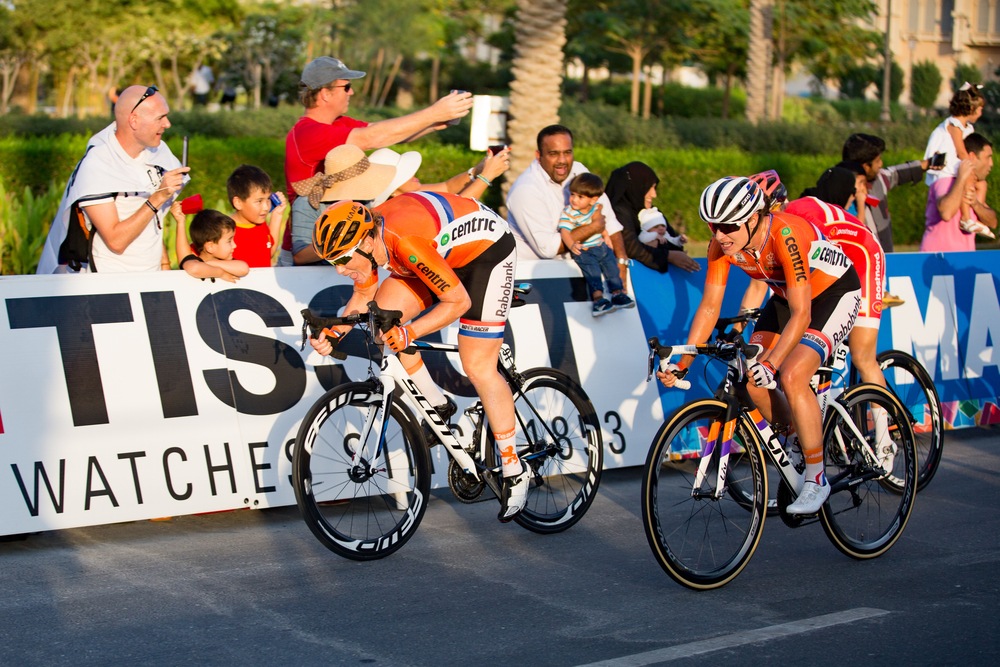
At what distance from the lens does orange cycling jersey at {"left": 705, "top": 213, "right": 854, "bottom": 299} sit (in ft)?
21.0

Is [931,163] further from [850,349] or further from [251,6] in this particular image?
[251,6]

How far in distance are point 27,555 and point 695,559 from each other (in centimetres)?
347

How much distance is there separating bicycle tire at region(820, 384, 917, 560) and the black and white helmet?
135cm

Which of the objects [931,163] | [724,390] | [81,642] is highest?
[931,163]

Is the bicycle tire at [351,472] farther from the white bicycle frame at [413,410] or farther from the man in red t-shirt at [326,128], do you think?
the man in red t-shirt at [326,128]

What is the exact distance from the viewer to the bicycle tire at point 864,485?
6.76 meters

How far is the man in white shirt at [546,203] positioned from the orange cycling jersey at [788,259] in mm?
2122

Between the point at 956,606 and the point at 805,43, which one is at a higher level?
the point at 805,43

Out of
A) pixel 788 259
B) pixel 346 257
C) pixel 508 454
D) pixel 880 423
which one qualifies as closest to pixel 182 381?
pixel 346 257

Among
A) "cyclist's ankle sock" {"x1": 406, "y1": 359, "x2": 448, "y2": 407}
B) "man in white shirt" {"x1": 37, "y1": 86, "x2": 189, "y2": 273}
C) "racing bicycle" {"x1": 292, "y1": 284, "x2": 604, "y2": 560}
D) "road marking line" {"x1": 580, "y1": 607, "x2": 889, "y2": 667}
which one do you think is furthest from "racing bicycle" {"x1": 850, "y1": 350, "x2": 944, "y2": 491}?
"man in white shirt" {"x1": 37, "y1": 86, "x2": 189, "y2": 273}

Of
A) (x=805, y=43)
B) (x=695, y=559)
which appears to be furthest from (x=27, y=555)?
(x=805, y=43)

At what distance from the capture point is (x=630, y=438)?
8648 mm

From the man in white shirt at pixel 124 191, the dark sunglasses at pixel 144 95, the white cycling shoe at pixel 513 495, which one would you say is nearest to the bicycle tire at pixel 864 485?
the white cycling shoe at pixel 513 495

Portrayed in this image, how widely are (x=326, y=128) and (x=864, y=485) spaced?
13.2 feet
